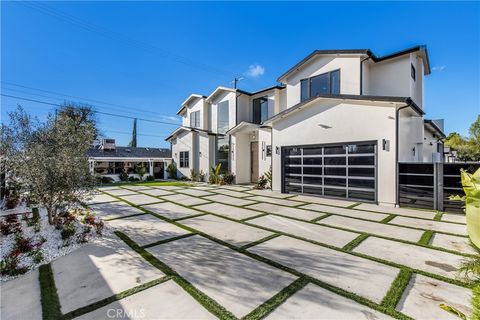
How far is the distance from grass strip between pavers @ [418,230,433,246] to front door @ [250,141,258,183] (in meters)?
11.6

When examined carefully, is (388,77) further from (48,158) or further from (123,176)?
(123,176)

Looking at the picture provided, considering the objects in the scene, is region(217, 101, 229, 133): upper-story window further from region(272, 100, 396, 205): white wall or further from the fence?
the fence

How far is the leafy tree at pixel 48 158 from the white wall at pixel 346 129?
8971mm

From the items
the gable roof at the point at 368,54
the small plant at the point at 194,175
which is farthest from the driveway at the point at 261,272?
the small plant at the point at 194,175

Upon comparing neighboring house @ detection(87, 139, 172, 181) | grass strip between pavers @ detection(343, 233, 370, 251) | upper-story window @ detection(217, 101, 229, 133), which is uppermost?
upper-story window @ detection(217, 101, 229, 133)

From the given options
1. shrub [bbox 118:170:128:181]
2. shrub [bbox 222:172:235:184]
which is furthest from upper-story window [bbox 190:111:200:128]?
shrub [bbox 118:170:128:181]

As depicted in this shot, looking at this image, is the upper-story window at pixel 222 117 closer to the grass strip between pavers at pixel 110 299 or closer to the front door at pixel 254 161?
the front door at pixel 254 161

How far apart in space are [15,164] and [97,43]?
1352 cm

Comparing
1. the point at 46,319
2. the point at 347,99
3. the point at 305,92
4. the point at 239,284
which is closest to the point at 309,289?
the point at 239,284

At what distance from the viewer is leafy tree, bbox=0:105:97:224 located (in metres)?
4.93

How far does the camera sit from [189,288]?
9.85 feet

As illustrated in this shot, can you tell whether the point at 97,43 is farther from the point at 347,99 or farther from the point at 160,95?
the point at 347,99

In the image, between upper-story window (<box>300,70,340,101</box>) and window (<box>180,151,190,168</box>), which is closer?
upper-story window (<box>300,70,340,101</box>)

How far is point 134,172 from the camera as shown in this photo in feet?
74.1
